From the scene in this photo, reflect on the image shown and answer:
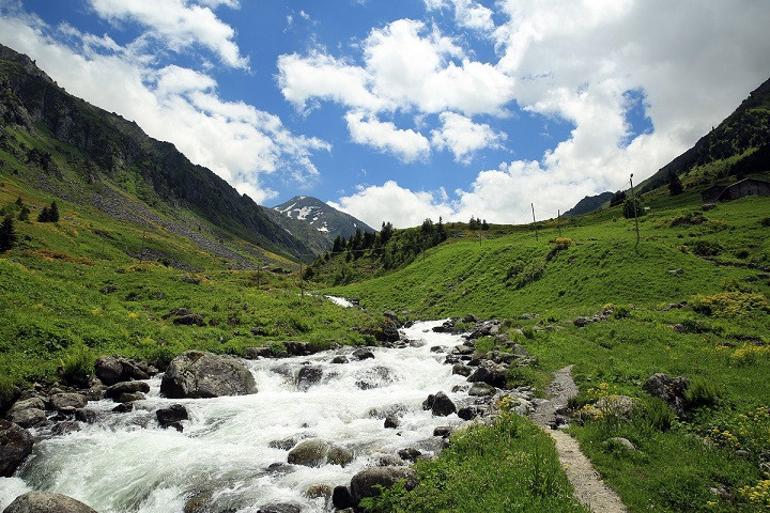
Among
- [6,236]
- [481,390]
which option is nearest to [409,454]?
[481,390]

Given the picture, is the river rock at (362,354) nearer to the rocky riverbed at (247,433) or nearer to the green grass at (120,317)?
the rocky riverbed at (247,433)

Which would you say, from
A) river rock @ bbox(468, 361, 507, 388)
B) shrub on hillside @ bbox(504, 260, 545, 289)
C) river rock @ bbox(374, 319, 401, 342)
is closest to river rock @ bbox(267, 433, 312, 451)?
river rock @ bbox(468, 361, 507, 388)

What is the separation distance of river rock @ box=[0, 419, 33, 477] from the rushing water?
0.36 m

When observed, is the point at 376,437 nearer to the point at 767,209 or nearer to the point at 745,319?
the point at 745,319

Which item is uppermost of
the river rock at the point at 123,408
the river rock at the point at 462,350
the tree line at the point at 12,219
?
the tree line at the point at 12,219

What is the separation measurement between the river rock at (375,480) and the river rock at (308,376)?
14719 millimetres

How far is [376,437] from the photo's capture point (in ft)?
58.5

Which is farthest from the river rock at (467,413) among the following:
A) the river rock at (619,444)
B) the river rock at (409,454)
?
the river rock at (619,444)

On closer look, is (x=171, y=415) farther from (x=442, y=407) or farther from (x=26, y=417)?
(x=442, y=407)

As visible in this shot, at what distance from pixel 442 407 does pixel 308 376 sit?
36.1 ft

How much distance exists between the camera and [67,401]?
1959 cm

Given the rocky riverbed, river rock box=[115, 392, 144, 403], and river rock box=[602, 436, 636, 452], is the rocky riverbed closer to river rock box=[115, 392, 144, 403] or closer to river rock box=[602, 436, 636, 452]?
river rock box=[115, 392, 144, 403]

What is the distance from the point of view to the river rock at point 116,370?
23.3 m

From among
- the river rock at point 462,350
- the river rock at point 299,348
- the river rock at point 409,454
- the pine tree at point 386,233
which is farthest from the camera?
the pine tree at point 386,233
